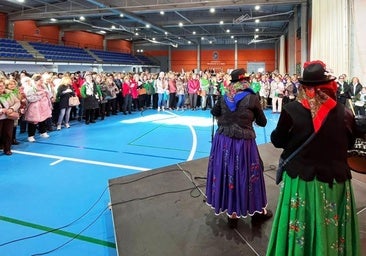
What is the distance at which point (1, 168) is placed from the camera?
493 centimetres

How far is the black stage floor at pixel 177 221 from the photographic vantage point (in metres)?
2.38

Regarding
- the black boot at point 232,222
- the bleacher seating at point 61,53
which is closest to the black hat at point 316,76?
the black boot at point 232,222

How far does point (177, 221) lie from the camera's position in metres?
2.80

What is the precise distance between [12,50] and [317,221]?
61.5 feet

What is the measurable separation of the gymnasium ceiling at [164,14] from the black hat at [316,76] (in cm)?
1279

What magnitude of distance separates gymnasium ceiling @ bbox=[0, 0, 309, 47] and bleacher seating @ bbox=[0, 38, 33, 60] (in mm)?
1923

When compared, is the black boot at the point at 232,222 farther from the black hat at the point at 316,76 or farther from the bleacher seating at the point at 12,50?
the bleacher seating at the point at 12,50

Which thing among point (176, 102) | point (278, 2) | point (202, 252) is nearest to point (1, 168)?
point (202, 252)

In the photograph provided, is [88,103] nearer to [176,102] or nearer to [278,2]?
[176,102]

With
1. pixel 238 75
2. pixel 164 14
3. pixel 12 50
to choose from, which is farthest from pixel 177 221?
pixel 164 14

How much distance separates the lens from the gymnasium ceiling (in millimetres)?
14312

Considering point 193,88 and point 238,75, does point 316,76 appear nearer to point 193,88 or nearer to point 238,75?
point 238,75

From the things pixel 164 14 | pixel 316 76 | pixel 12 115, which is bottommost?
pixel 12 115

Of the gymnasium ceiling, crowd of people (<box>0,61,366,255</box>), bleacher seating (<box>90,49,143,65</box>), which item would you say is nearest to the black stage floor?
crowd of people (<box>0,61,366,255</box>)
